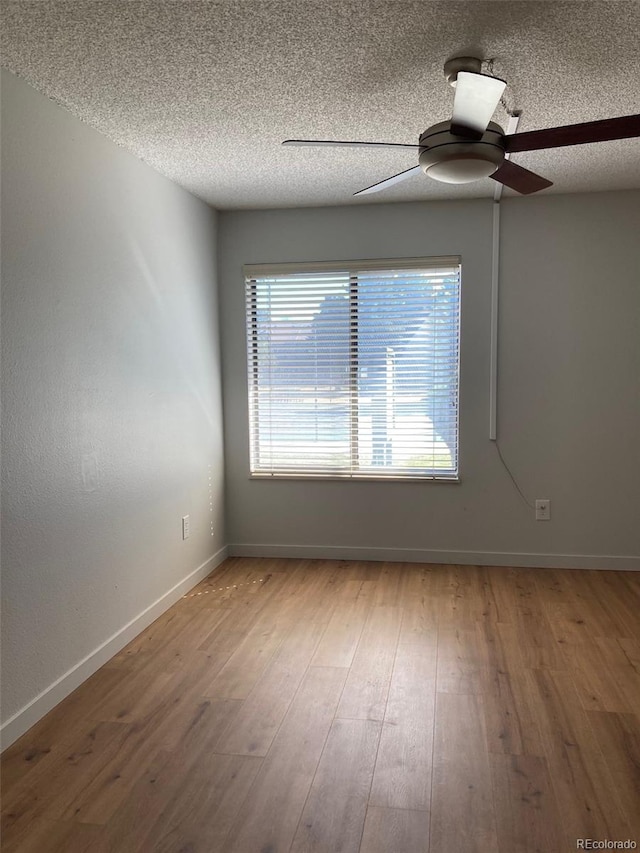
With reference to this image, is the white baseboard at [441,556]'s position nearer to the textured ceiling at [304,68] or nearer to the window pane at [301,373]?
the window pane at [301,373]

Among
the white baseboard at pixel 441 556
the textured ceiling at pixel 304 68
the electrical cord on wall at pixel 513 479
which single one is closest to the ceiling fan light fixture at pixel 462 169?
the textured ceiling at pixel 304 68

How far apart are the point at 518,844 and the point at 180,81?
2.70 m

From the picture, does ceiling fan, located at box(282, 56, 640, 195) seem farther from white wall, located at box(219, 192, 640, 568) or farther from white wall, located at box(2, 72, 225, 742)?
white wall, located at box(219, 192, 640, 568)

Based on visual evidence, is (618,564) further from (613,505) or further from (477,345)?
(477,345)

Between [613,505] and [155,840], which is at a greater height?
[613,505]

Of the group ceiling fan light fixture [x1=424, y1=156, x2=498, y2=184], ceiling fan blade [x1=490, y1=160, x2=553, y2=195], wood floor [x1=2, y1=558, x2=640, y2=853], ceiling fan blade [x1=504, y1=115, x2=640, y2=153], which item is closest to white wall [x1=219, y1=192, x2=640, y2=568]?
wood floor [x1=2, y1=558, x2=640, y2=853]

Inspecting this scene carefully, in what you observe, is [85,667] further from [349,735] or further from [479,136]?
[479,136]

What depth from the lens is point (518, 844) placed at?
1.78 metres

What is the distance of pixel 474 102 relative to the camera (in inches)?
77.0

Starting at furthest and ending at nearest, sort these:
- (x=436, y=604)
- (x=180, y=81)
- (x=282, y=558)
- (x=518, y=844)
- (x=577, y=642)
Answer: (x=282, y=558) → (x=436, y=604) → (x=577, y=642) → (x=180, y=81) → (x=518, y=844)

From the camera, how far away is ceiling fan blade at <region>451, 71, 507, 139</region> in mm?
1840

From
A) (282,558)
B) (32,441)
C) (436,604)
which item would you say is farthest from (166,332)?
(436,604)

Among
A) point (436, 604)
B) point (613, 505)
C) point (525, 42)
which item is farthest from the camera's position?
point (613, 505)

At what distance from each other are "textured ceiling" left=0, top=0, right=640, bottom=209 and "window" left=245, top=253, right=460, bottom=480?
101cm
